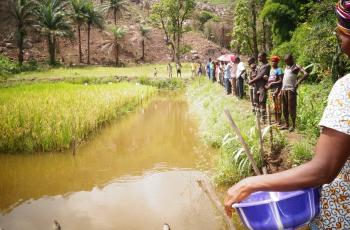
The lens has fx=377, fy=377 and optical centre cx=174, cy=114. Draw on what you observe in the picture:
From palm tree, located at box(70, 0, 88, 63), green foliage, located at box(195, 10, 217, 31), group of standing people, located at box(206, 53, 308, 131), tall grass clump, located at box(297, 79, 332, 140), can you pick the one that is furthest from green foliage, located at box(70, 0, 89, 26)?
tall grass clump, located at box(297, 79, 332, 140)

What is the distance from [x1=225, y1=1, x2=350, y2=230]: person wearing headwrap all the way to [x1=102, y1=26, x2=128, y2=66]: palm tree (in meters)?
38.5

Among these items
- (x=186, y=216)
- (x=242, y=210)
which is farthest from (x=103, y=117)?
(x=242, y=210)

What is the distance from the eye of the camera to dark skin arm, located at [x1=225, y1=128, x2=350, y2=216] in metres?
1.13

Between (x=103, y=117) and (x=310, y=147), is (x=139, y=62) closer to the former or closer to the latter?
(x=103, y=117)

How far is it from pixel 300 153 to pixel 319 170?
4.65 metres

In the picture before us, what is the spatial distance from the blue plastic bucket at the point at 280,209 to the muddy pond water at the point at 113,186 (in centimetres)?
398

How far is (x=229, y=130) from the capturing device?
319 inches

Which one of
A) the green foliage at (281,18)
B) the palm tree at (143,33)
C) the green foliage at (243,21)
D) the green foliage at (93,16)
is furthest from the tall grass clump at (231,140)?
the palm tree at (143,33)

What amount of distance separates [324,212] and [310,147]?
4.62 metres

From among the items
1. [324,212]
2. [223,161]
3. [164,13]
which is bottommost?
[223,161]

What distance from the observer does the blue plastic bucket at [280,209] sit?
50.3 inches

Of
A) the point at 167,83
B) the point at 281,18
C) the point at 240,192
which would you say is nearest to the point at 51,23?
the point at 167,83

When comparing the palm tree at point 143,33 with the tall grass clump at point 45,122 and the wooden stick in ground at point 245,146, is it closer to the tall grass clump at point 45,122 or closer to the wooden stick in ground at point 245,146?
the tall grass clump at point 45,122

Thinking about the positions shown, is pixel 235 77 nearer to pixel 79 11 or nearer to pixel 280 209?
pixel 280 209
